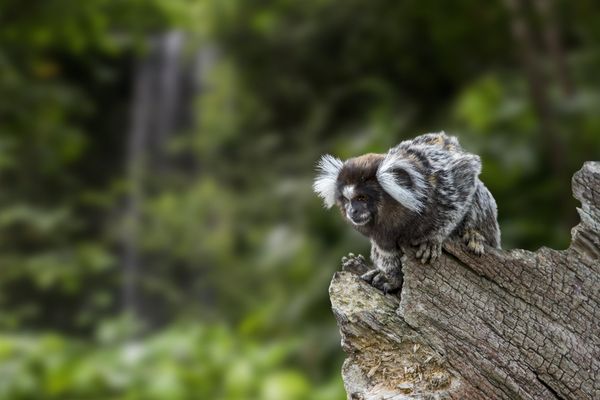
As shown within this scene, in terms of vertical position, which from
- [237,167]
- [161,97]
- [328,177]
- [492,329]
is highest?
[161,97]

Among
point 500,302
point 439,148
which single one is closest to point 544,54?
point 439,148

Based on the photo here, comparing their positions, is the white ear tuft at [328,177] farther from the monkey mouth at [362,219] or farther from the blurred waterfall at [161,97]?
the blurred waterfall at [161,97]

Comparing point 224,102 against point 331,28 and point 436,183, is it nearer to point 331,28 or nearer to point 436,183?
point 331,28

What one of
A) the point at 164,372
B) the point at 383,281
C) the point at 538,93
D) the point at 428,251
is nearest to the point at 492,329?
the point at 428,251

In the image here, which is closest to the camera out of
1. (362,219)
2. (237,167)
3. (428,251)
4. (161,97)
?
(428,251)

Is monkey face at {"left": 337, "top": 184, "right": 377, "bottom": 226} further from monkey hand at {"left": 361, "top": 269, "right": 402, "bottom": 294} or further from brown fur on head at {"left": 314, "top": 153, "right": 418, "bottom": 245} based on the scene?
monkey hand at {"left": 361, "top": 269, "right": 402, "bottom": 294}

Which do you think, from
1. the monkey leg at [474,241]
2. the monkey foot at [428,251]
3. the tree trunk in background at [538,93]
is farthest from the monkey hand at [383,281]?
the tree trunk in background at [538,93]

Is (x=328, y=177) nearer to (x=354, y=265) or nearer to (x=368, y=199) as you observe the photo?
(x=368, y=199)
